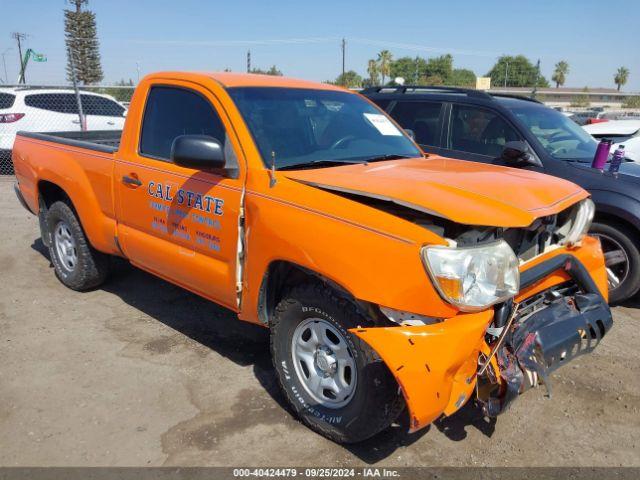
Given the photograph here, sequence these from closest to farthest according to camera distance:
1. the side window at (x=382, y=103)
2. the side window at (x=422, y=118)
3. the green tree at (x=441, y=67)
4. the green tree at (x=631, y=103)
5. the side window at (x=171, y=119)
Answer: the side window at (x=171, y=119), the side window at (x=422, y=118), the side window at (x=382, y=103), the green tree at (x=631, y=103), the green tree at (x=441, y=67)

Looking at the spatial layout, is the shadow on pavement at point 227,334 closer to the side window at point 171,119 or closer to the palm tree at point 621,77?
the side window at point 171,119

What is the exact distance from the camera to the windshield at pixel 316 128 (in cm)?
327

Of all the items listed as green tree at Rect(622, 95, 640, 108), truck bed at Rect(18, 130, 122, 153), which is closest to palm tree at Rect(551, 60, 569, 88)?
green tree at Rect(622, 95, 640, 108)

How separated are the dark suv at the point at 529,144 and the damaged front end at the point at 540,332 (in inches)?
74.9

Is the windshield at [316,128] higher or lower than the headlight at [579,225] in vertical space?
higher

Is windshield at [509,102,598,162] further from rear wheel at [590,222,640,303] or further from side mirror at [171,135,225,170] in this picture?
side mirror at [171,135,225,170]

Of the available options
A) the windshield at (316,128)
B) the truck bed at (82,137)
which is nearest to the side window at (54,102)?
the truck bed at (82,137)

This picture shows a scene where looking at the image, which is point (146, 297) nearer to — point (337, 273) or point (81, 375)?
point (81, 375)

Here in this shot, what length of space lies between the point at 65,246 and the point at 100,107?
8236 millimetres

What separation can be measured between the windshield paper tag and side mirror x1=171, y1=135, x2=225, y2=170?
138 centimetres

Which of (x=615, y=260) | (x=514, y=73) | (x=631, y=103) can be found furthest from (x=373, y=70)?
(x=615, y=260)

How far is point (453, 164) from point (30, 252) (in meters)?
5.03

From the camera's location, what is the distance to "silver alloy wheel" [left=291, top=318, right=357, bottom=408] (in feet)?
9.10

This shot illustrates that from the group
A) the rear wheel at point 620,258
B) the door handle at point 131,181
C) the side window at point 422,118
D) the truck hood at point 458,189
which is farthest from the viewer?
the side window at point 422,118
